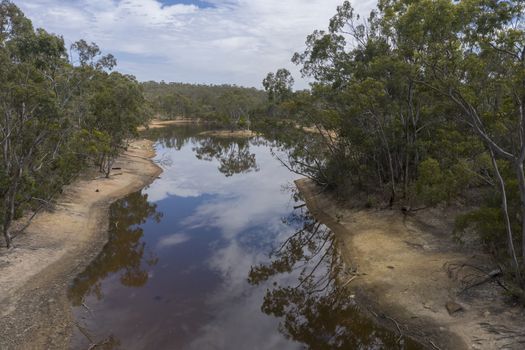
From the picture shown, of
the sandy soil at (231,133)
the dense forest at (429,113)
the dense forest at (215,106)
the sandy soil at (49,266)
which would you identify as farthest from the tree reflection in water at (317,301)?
the sandy soil at (231,133)

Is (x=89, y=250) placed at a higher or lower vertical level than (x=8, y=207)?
lower

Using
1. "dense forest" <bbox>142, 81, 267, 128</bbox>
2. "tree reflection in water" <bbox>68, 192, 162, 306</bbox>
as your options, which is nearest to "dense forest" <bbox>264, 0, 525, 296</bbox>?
"tree reflection in water" <bbox>68, 192, 162, 306</bbox>

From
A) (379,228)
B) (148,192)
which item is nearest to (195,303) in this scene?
(379,228)

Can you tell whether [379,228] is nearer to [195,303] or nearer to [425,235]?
[425,235]

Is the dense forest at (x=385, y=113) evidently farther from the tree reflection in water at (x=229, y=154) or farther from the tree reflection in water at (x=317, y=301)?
the tree reflection in water at (x=229, y=154)

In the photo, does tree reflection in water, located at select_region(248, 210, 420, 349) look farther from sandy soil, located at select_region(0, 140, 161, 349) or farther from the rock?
sandy soil, located at select_region(0, 140, 161, 349)

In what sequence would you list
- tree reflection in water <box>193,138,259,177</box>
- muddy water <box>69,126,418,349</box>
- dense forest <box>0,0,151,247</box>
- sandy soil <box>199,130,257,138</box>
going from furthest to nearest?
1. sandy soil <box>199,130,257,138</box>
2. tree reflection in water <box>193,138,259,177</box>
3. dense forest <box>0,0,151,247</box>
4. muddy water <box>69,126,418,349</box>
